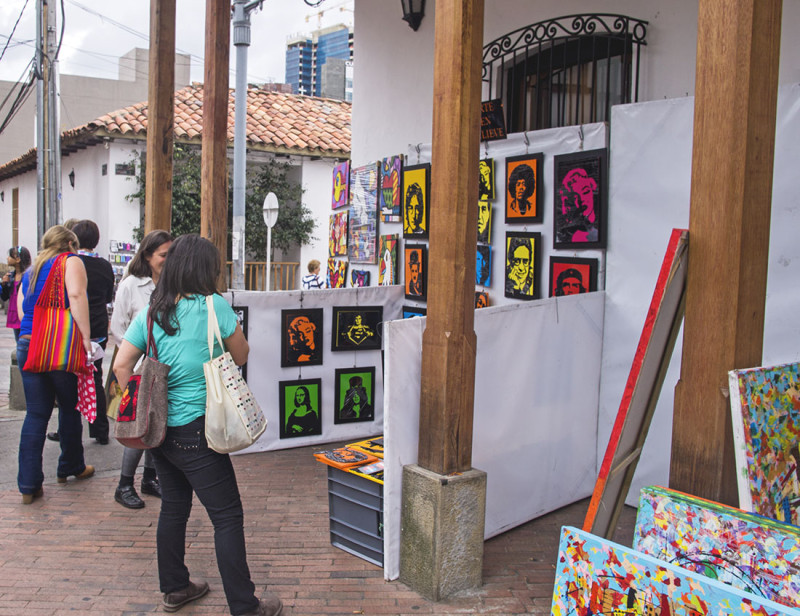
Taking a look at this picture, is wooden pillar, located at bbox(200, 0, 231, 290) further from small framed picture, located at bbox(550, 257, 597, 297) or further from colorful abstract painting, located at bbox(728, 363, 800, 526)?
colorful abstract painting, located at bbox(728, 363, 800, 526)

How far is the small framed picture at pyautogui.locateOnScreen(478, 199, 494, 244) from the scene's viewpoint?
6277 millimetres

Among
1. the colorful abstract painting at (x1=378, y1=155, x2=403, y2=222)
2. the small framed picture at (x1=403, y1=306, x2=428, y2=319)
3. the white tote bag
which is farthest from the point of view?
the colorful abstract painting at (x1=378, y1=155, x2=403, y2=222)

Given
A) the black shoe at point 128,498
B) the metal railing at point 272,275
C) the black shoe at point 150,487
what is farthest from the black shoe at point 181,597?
the metal railing at point 272,275

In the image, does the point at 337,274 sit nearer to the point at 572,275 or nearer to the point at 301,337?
the point at 301,337

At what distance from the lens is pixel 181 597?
3.81 metres

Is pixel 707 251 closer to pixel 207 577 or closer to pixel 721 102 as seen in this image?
pixel 721 102

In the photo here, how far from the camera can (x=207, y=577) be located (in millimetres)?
4188

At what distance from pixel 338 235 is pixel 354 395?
2572 mm

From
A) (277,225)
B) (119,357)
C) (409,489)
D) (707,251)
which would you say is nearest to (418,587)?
(409,489)

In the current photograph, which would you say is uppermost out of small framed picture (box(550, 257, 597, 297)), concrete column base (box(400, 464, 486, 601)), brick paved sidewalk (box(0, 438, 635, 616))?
small framed picture (box(550, 257, 597, 297))

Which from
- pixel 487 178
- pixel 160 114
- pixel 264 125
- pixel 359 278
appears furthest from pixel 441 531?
pixel 264 125

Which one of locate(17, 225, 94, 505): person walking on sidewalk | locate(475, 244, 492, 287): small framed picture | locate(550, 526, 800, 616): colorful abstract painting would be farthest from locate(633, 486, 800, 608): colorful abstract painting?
locate(17, 225, 94, 505): person walking on sidewalk

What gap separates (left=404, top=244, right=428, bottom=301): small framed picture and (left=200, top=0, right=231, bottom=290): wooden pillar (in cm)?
169

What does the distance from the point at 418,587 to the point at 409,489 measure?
0.50m
